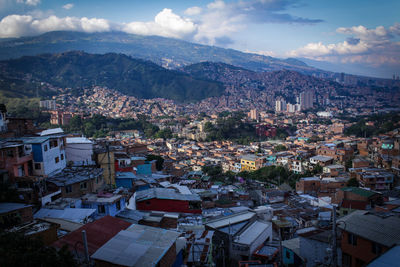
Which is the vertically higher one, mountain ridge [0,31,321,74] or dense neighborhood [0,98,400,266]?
mountain ridge [0,31,321,74]

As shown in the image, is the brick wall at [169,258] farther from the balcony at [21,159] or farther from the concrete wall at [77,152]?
the concrete wall at [77,152]

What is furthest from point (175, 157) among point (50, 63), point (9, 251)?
point (50, 63)

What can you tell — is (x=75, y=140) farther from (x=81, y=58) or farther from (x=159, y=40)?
(x=159, y=40)

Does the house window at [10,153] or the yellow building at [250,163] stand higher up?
the house window at [10,153]

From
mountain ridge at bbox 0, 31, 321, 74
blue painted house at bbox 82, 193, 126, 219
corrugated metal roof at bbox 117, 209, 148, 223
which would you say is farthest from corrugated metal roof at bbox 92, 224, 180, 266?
mountain ridge at bbox 0, 31, 321, 74

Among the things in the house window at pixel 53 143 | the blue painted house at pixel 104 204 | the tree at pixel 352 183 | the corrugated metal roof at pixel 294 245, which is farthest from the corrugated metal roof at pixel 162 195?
the tree at pixel 352 183

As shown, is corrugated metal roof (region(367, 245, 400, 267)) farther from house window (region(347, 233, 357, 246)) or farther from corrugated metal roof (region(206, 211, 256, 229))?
corrugated metal roof (region(206, 211, 256, 229))

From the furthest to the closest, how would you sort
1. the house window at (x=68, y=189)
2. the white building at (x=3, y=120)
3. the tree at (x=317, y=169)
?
the tree at (x=317, y=169), the white building at (x=3, y=120), the house window at (x=68, y=189)
